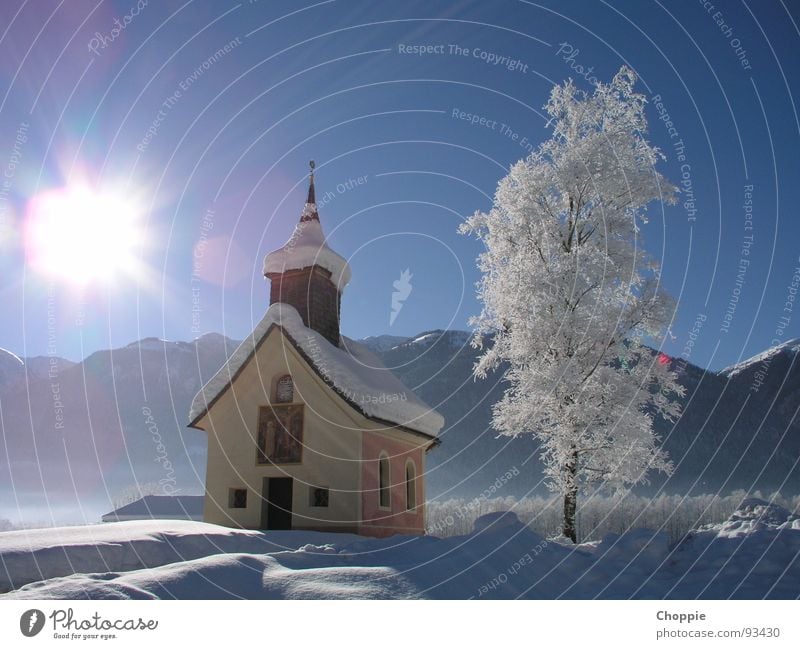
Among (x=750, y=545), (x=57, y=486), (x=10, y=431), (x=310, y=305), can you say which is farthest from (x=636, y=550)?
(x=57, y=486)

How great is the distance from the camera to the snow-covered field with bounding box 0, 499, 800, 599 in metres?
6.55

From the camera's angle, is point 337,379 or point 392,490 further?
point 392,490

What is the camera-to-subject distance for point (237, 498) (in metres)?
19.5

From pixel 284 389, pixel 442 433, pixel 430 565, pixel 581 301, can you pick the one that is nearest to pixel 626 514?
pixel 581 301

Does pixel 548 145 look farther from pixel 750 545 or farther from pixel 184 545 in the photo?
pixel 184 545

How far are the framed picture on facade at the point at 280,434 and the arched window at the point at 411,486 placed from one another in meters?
4.56

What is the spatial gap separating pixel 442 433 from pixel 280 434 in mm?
98103

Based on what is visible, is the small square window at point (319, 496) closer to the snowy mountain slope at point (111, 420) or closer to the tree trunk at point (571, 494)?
the tree trunk at point (571, 494)

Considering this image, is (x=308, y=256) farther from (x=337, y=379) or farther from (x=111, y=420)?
(x=111, y=420)

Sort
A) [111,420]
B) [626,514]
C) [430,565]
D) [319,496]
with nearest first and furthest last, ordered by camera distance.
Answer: [430,565] < [319,496] < [626,514] < [111,420]

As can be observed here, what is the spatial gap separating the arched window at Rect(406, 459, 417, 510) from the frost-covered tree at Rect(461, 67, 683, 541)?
6.24 meters

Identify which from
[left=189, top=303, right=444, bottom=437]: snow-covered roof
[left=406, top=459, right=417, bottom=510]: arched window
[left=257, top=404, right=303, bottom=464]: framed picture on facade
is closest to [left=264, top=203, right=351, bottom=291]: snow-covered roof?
[left=189, top=303, right=444, bottom=437]: snow-covered roof
